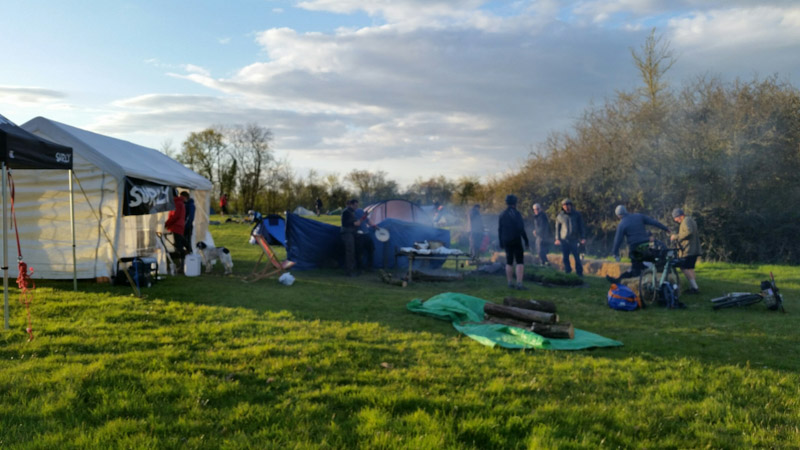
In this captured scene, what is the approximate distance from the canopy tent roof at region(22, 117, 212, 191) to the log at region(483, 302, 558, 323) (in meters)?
6.47

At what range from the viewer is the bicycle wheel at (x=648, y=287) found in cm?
863

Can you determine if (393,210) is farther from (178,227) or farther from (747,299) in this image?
(747,299)

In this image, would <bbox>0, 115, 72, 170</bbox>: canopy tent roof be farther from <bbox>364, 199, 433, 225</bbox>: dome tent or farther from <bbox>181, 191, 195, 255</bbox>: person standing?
<bbox>364, 199, 433, 225</bbox>: dome tent

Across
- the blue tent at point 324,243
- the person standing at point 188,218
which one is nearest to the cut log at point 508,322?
the blue tent at point 324,243

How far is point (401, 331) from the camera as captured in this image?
245 inches

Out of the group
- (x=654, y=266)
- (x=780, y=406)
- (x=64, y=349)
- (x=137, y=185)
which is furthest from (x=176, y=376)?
(x=654, y=266)

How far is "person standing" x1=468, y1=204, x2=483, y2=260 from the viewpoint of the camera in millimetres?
16469

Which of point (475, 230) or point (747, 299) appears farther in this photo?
point (475, 230)

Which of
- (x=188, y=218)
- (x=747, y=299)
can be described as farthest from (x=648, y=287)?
(x=188, y=218)

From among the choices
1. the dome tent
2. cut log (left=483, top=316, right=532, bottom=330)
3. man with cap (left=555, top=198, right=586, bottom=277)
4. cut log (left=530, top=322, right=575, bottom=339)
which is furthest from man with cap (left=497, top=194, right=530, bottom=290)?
the dome tent

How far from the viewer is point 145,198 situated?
9.54m

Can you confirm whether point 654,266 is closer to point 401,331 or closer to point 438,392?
point 401,331

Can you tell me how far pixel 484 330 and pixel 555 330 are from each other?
78cm

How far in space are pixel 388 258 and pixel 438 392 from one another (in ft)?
29.1
